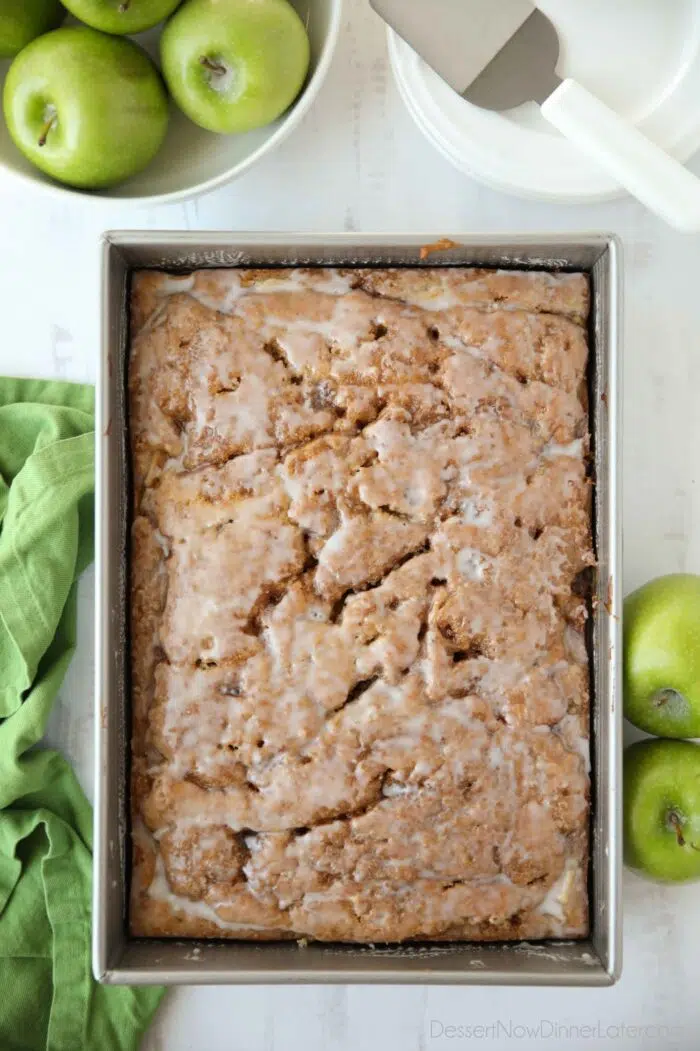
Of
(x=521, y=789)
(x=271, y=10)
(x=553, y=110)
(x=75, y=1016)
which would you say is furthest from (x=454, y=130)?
(x=75, y=1016)

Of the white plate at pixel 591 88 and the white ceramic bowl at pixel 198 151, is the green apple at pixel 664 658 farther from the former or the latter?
the white ceramic bowl at pixel 198 151

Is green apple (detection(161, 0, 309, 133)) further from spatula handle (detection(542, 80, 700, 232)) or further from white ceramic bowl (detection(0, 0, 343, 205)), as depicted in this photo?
spatula handle (detection(542, 80, 700, 232))

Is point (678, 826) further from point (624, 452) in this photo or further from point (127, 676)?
point (127, 676)

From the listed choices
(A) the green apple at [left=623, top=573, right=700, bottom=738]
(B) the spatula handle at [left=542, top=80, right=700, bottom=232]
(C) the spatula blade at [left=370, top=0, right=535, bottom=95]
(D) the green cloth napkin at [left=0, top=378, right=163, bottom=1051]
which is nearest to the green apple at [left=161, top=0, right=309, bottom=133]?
(C) the spatula blade at [left=370, top=0, right=535, bottom=95]

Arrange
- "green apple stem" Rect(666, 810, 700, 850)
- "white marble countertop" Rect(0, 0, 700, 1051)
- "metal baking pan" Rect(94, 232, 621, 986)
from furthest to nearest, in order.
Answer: "white marble countertop" Rect(0, 0, 700, 1051) → "green apple stem" Rect(666, 810, 700, 850) → "metal baking pan" Rect(94, 232, 621, 986)

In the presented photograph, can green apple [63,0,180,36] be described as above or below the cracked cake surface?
above

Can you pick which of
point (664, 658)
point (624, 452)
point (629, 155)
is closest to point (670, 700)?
point (664, 658)
